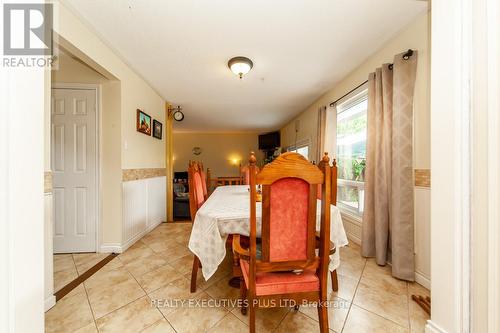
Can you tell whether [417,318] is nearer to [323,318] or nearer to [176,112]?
[323,318]

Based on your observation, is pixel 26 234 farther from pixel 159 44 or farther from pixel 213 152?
pixel 213 152

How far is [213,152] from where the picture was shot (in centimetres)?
743

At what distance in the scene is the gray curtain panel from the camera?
1741mm

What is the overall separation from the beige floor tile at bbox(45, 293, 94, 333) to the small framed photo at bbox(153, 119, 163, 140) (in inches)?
98.3

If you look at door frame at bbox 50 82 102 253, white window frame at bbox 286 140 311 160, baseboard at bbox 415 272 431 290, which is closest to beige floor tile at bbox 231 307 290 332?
baseboard at bbox 415 272 431 290

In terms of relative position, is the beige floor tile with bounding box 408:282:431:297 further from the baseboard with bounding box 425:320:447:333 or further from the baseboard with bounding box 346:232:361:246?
the baseboard with bounding box 346:232:361:246

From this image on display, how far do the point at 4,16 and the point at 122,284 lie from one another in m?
1.93

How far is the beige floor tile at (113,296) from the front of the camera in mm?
1390

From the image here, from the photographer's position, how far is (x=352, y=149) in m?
2.81

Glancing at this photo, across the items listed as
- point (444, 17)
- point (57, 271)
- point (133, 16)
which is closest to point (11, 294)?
point (57, 271)

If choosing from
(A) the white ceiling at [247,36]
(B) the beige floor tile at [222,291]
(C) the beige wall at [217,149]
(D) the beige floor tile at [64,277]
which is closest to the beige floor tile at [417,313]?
(B) the beige floor tile at [222,291]

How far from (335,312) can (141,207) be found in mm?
2787

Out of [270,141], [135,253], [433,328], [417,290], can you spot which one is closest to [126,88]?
[135,253]

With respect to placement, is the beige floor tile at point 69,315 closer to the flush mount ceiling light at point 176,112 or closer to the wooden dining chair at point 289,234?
the wooden dining chair at point 289,234
